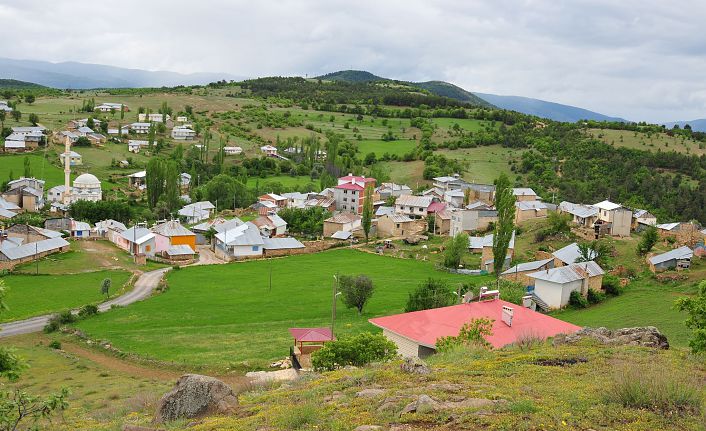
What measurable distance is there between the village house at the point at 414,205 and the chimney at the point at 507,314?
46168mm

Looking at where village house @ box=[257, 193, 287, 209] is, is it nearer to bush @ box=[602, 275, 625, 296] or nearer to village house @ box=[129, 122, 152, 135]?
village house @ box=[129, 122, 152, 135]

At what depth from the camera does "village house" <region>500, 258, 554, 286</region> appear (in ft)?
138

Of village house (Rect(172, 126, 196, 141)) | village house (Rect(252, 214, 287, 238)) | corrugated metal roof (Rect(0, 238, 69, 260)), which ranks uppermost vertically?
village house (Rect(172, 126, 196, 141))

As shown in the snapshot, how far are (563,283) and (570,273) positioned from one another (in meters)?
1.21

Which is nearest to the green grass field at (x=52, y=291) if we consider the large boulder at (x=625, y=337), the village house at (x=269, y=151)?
the large boulder at (x=625, y=337)

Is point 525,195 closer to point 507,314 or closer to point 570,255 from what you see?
point 570,255

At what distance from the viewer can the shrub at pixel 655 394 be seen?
962cm

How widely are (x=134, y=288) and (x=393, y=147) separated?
76.1 m

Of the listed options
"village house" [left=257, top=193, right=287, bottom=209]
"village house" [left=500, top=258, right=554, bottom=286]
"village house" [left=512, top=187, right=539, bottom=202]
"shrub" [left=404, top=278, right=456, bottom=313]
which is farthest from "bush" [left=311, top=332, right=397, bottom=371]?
"village house" [left=257, top=193, right=287, bottom=209]

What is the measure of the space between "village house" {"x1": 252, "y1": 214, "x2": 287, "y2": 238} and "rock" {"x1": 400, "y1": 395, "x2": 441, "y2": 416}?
177ft

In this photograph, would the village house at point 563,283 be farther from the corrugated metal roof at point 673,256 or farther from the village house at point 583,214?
the village house at point 583,214

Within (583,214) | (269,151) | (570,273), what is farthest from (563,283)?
(269,151)

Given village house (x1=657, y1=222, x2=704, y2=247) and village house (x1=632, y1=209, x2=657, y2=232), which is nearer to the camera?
village house (x1=657, y1=222, x2=704, y2=247)

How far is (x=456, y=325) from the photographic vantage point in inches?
Result: 907
